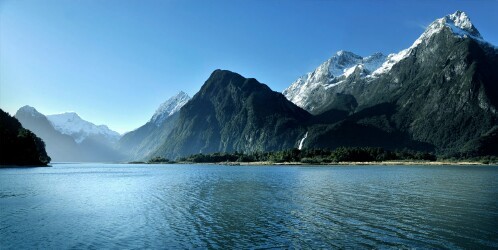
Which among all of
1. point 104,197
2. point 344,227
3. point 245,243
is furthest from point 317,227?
point 104,197

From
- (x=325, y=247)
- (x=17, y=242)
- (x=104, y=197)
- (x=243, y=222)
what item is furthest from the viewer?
(x=104, y=197)

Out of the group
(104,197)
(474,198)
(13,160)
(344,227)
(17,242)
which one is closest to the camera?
(17,242)

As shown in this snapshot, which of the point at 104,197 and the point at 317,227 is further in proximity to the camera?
the point at 104,197

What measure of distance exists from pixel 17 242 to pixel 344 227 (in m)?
31.5

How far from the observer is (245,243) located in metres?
Answer: 33.1

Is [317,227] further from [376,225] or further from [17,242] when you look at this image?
[17,242]

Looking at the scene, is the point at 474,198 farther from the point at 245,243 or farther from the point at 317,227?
the point at 245,243

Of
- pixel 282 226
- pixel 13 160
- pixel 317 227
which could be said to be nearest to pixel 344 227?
pixel 317 227

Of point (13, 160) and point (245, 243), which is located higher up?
point (13, 160)

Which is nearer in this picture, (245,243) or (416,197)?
(245,243)

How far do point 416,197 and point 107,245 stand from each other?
2017 inches

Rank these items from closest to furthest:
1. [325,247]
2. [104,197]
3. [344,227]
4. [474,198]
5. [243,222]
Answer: [325,247] → [344,227] → [243,222] → [474,198] → [104,197]

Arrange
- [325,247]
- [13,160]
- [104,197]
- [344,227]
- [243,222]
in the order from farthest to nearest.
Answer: [13,160] → [104,197] → [243,222] → [344,227] → [325,247]

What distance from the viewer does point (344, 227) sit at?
38.8 metres
